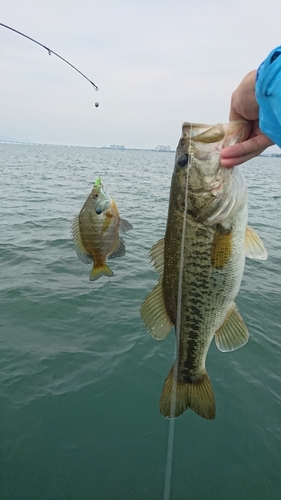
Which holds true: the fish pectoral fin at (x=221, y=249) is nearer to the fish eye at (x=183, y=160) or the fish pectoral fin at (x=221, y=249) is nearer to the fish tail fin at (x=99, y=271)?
the fish eye at (x=183, y=160)

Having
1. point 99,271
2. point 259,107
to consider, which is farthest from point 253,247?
point 99,271

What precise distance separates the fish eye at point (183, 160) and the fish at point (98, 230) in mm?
1274

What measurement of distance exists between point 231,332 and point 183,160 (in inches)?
50.5

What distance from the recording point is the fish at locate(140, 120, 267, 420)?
2121mm

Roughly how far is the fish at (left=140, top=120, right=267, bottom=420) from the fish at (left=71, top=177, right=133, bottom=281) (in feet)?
3.10

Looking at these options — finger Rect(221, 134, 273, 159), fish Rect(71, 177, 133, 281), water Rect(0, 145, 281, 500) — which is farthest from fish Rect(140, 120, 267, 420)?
water Rect(0, 145, 281, 500)

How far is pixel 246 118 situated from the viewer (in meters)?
2.00

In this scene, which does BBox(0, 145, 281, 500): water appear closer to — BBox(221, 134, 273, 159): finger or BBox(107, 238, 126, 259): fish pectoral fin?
BBox(107, 238, 126, 259): fish pectoral fin

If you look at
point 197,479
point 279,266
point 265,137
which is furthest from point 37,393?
point 279,266

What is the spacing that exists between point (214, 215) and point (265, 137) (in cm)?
54

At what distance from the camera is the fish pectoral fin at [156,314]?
2471mm

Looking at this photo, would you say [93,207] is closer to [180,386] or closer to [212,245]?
[212,245]

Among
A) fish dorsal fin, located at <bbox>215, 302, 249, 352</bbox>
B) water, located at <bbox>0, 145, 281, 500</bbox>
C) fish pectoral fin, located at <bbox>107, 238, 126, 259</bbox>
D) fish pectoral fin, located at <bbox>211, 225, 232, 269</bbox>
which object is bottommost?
water, located at <bbox>0, 145, 281, 500</bbox>

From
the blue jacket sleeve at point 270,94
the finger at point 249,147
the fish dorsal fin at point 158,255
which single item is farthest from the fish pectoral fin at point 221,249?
the blue jacket sleeve at point 270,94
